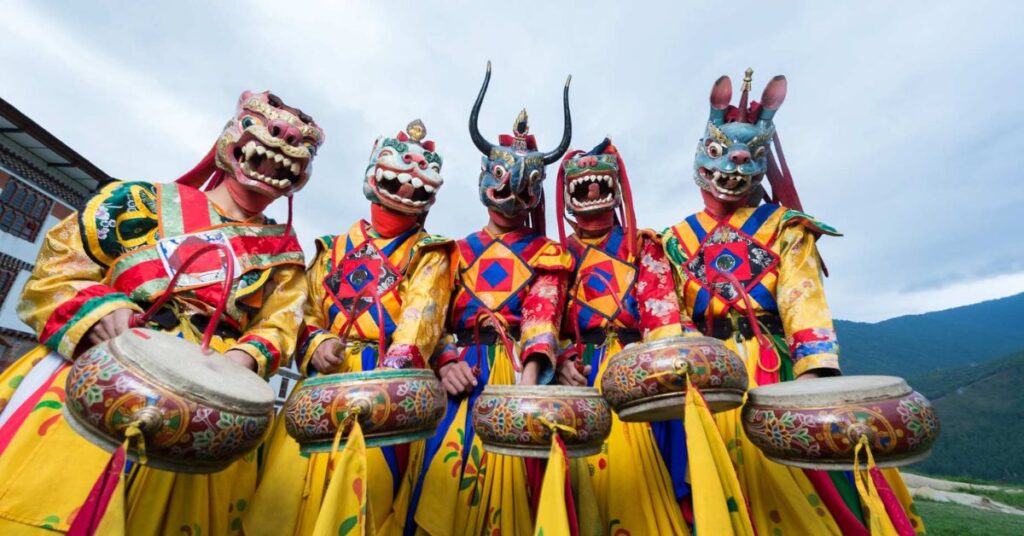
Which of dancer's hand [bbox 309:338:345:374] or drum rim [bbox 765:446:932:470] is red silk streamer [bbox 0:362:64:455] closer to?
dancer's hand [bbox 309:338:345:374]

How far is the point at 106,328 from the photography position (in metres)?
2.00

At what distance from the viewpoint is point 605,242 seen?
350 cm

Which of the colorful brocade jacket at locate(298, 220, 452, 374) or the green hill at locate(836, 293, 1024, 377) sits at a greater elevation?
the green hill at locate(836, 293, 1024, 377)

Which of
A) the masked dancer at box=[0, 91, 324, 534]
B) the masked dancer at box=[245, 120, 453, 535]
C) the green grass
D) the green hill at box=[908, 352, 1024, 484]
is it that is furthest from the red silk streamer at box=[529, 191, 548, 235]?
the green hill at box=[908, 352, 1024, 484]

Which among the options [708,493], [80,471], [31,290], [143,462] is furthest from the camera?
[31,290]

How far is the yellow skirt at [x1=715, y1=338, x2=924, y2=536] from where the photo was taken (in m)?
2.17

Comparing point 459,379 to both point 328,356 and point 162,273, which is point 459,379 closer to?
point 328,356

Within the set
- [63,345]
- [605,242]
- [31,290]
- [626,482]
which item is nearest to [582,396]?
[626,482]

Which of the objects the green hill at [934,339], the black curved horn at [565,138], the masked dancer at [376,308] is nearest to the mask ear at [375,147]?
the masked dancer at [376,308]

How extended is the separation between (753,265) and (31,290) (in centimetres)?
339

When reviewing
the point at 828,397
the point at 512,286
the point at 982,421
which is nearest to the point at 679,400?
the point at 828,397

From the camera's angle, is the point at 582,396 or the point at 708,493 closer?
the point at 708,493

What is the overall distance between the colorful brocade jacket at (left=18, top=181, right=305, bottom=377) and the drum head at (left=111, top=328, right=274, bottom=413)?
1.83 ft

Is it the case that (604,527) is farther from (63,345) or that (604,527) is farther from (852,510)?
(63,345)
